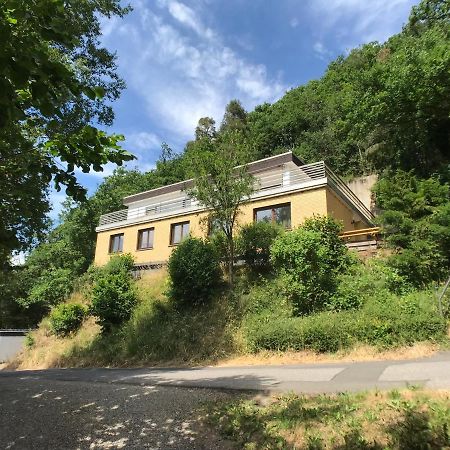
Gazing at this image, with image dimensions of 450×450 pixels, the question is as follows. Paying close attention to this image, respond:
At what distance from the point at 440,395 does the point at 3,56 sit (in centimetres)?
605

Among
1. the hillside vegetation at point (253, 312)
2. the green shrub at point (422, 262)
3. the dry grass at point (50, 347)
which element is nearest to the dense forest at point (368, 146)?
the green shrub at point (422, 262)

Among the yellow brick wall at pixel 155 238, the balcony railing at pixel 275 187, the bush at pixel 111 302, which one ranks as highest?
the balcony railing at pixel 275 187

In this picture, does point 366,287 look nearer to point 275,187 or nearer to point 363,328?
point 363,328

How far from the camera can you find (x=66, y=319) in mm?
21078

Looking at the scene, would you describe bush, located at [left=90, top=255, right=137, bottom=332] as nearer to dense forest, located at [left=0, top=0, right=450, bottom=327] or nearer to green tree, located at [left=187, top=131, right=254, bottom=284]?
dense forest, located at [left=0, top=0, right=450, bottom=327]

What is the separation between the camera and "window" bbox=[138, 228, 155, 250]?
90.7 feet

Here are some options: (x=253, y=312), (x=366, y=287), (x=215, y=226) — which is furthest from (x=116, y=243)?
(x=366, y=287)

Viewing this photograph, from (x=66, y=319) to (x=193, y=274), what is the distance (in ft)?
26.1

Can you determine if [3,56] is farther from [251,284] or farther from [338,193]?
[338,193]

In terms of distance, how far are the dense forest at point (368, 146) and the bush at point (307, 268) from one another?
8.01 feet

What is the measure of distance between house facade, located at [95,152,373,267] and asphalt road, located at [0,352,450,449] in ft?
35.6

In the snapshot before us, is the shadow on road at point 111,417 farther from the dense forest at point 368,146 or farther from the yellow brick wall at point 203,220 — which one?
the yellow brick wall at point 203,220

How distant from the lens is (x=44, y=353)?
20.0 metres

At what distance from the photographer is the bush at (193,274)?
17781 millimetres
